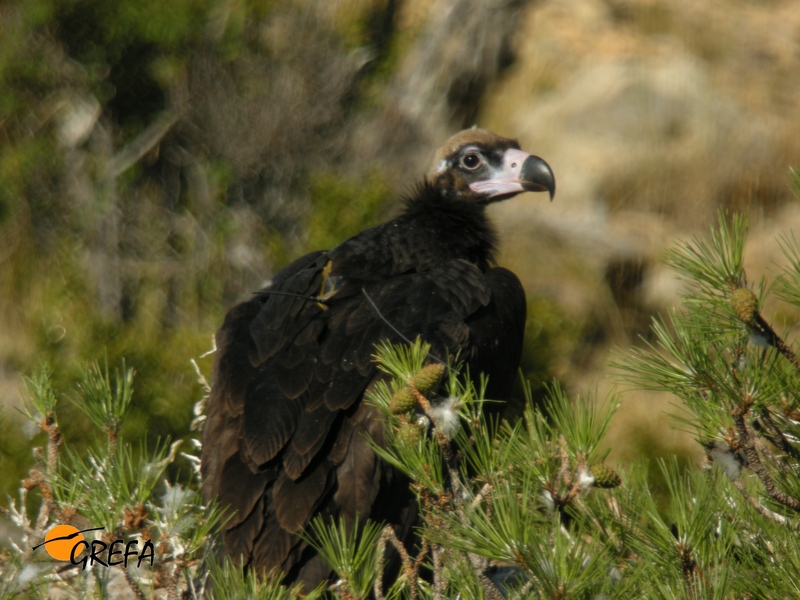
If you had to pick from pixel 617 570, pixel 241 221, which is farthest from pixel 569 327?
pixel 617 570

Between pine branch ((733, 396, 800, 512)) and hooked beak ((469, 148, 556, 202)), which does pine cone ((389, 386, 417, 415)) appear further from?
hooked beak ((469, 148, 556, 202))

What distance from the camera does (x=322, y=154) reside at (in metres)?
7.78

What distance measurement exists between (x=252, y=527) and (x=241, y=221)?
16.8 feet

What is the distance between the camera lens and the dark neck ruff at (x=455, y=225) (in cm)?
371

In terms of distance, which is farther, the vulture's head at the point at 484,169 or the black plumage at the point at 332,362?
the vulture's head at the point at 484,169

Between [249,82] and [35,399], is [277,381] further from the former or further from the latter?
[249,82]

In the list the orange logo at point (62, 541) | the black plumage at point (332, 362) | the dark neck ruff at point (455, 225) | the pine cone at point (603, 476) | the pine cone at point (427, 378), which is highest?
the pine cone at point (427, 378)

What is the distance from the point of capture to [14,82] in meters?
7.21

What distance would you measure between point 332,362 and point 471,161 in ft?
5.56

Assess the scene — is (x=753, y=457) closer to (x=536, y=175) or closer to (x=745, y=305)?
(x=745, y=305)

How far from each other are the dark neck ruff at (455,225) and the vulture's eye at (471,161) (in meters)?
0.16

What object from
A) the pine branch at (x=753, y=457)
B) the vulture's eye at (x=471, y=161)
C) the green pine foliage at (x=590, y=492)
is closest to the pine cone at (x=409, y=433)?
the green pine foliage at (x=590, y=492)

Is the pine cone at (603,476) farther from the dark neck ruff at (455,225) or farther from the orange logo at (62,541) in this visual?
the dark neck ruff at (455,225)
